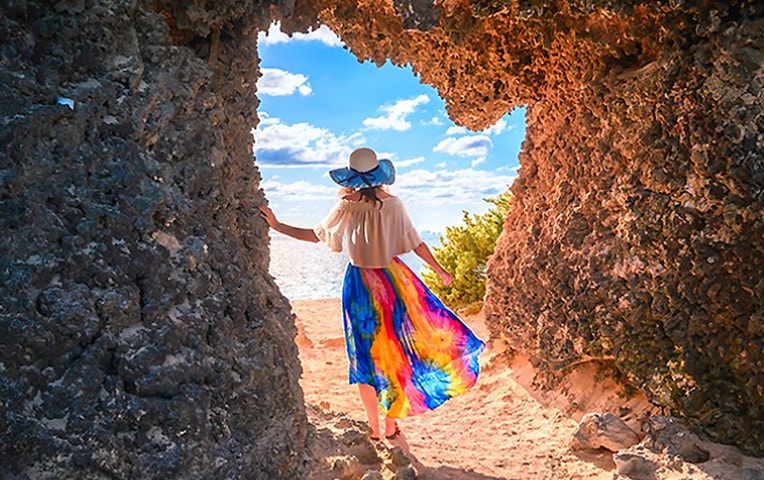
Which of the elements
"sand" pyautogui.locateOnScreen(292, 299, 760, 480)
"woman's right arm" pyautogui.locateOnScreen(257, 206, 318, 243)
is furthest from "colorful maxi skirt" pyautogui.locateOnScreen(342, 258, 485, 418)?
"woman's right arm" pyautogui.locateOnScreen(257, 206, 318, 243)

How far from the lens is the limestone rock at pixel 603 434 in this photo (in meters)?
4.07

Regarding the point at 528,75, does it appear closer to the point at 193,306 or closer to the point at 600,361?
the point at 600,361

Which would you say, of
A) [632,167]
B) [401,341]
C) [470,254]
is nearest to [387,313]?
[401,341]

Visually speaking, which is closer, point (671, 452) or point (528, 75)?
point (671, 452)

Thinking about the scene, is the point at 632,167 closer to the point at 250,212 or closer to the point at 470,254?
the point at 250,212

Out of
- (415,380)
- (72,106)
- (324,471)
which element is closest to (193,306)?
(72,106)

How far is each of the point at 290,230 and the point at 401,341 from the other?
119 cm

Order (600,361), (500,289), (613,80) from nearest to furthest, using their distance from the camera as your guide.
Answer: (613,80), (600,361), (500,289)

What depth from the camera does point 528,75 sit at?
15.9 ft

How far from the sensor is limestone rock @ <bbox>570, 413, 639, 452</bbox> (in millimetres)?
4066

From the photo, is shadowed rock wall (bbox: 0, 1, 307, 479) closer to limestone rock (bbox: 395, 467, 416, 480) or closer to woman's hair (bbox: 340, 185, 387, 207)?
limestone rock (bbox: 395, 467, 416, 480)

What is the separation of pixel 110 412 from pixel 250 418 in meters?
0.56

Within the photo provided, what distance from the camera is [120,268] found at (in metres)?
2.10

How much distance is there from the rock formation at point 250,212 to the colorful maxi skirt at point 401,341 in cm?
88
